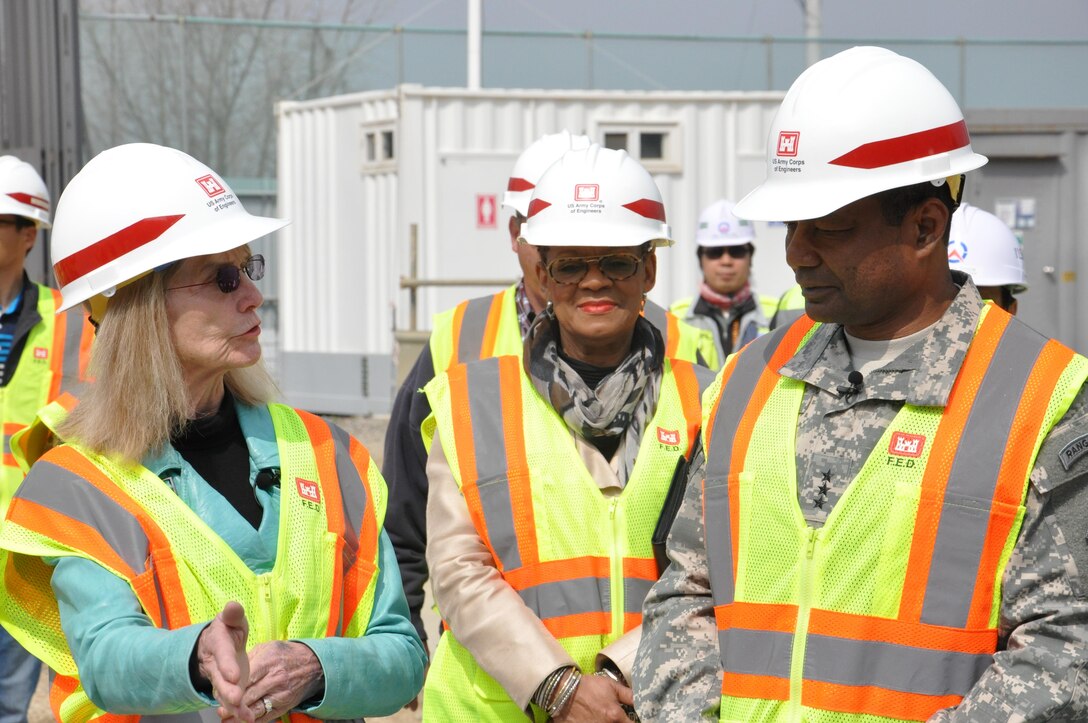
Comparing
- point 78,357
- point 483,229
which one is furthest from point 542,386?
point 483,229

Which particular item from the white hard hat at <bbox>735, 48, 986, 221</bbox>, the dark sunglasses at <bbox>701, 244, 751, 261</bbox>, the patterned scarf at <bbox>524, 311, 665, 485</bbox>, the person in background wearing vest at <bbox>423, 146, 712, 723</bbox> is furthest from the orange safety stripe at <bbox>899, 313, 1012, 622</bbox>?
the dark sunglasses at <bbox>701, 244, 751, 261</bbox>

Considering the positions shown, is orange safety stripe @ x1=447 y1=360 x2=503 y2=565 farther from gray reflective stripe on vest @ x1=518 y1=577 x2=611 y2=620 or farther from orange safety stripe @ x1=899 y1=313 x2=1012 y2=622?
orange safety stripe @ x1=899 y1=313 x2=1012 y2=622

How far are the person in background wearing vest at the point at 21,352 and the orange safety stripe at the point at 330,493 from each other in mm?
2970

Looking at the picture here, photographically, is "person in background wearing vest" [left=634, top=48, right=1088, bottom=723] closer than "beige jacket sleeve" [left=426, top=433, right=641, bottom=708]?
Yes

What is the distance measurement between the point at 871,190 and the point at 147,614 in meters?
1.55

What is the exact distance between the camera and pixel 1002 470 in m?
2.36

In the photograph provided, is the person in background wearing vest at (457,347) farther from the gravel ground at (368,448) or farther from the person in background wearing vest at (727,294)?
the gravel ground at (368,448)

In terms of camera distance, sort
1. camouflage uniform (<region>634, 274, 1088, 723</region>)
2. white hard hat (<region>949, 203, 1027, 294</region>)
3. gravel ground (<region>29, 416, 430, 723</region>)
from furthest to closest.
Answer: gravel ground (<region>29, 416, 430, 723</region>), white hard hat (<region>949, 203, 1027, 294</region>), camouflage uniform (<region>634, 274, 1088, 723</region>)

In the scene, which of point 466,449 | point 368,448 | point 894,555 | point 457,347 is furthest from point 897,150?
point 368,448

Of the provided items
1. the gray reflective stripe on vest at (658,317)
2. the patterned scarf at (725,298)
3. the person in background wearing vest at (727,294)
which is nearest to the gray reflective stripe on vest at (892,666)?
the gray reflective stripe on vest at (658,317)

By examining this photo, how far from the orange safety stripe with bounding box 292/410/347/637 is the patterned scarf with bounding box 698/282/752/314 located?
4.60m

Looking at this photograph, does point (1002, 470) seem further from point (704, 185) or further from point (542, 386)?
point (704, 185)

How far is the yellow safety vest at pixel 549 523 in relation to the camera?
10.9 feet

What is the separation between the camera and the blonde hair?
9.30ft
